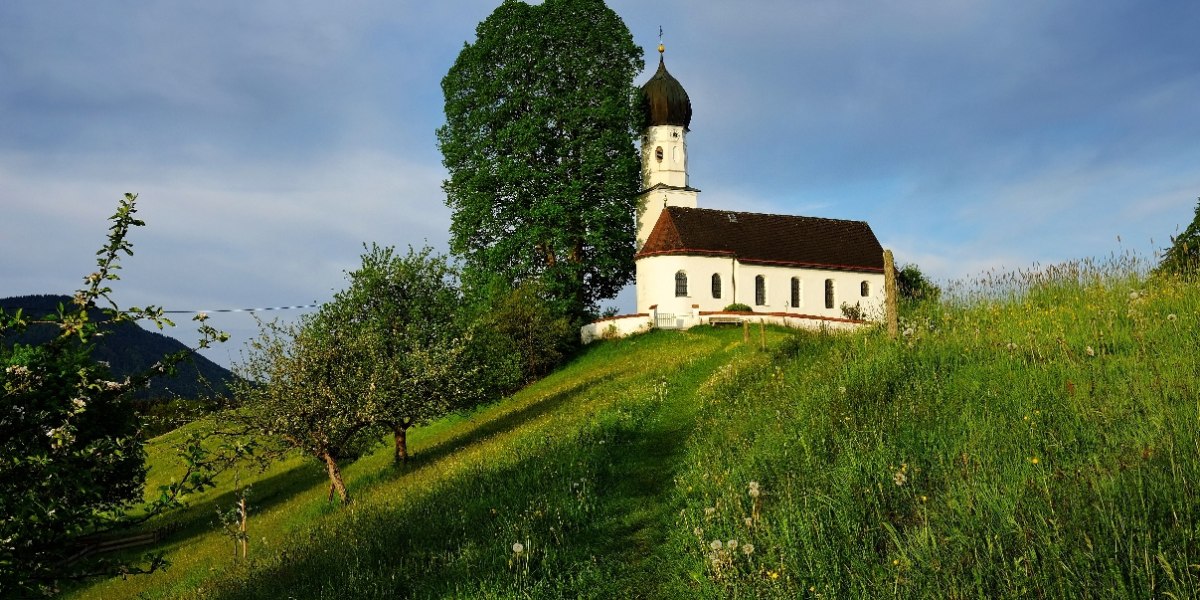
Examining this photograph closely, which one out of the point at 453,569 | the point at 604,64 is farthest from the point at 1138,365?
the point at 604,64

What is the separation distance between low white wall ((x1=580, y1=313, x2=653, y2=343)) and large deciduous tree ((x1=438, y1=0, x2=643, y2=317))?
192 centimetres

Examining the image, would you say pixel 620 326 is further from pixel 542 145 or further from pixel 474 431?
pixel 474 431

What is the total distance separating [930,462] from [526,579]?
517cm

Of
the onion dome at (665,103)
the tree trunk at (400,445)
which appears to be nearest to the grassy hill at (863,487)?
the tree trunk at (400,445)

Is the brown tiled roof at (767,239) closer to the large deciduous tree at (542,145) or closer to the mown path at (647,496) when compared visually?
the large deciduous tree at (542,145)

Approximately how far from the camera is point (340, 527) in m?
15.2

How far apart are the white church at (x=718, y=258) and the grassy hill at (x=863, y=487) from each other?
95.2 feet

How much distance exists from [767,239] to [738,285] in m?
4.42

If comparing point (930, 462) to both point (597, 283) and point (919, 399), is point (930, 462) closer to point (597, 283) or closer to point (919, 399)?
point (919, 399)

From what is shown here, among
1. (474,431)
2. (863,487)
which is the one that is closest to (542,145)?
(474,431)

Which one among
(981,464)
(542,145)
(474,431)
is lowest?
(474,431)

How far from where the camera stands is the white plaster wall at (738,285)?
5025 cm

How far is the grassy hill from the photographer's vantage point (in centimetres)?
739

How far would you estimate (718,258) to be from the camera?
5197cm
